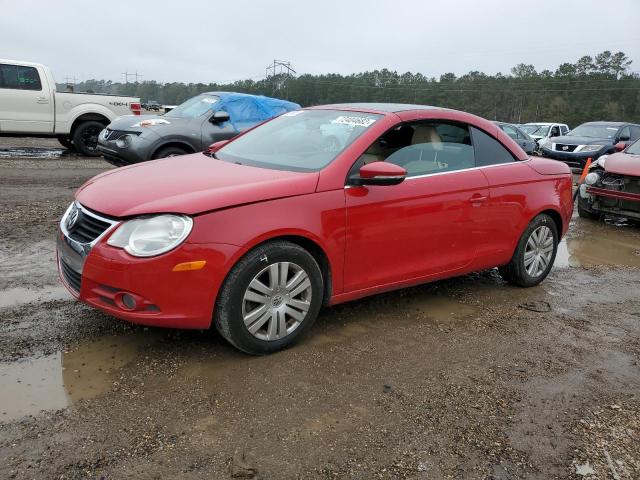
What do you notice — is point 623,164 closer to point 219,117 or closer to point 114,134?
point 219,117

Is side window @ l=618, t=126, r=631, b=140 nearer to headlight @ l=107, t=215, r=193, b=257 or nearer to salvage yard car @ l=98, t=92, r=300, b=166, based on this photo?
salvage yard car @ l=98, t=92, r=300, b=166

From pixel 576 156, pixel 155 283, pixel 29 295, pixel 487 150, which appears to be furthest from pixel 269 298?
pixel 576 156

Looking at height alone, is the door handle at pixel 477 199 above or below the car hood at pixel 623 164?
below

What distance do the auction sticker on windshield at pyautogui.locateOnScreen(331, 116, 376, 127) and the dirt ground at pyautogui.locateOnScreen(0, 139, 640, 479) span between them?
56.8 inches

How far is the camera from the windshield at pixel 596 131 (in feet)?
57.2

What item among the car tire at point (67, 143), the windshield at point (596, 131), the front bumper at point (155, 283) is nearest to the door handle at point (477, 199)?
the front bumper at point (155, 283)

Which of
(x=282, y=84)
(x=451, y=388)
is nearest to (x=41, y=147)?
(x=451, y=388)

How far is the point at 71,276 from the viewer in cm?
336

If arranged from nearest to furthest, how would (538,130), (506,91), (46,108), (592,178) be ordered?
(592,178), (46,108), (538,130), (506,91)

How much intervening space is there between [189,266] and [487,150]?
2844mm

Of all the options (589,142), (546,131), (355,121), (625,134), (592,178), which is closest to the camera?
(355,121)

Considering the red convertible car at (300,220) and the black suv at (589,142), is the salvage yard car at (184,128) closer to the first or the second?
the red convertible car at (300,220)

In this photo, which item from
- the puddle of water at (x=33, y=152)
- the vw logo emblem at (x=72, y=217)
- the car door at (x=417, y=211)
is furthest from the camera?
the puddle of water at (x=33, y=152)

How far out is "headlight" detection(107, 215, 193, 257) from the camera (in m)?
3.01
